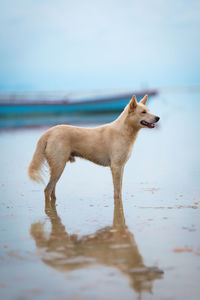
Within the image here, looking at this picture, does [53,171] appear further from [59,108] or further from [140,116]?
[59,108]

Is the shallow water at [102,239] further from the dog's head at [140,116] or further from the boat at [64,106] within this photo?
the boat at [64,106]

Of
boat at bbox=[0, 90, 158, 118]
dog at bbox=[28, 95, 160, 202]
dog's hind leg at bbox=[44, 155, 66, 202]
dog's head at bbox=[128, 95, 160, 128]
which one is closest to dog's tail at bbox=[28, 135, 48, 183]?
dog at bbox=[28, 95, 160, 202]

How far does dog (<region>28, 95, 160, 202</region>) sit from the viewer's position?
6922 mm

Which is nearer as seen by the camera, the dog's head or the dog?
the dog

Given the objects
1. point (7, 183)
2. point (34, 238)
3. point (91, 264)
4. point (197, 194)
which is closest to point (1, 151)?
point (7, 183)

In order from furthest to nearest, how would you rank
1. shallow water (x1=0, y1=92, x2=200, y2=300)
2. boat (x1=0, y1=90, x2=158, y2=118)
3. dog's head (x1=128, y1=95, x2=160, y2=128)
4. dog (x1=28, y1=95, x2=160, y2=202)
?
boat (x1=0, y1=90, x2=158, y2=118), dog's head (x1=128, y1=95, x2=160, y2=128), dog (x1=28, y1=95, x2=160, y2=202), shallow water (x1=0, y1=92, x2=200, y2=300)

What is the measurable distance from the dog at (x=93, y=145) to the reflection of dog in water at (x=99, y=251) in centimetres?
152

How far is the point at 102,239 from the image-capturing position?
4.82 meters

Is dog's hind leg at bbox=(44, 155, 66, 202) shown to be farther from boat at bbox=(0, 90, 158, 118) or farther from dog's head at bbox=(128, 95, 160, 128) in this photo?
boat at bbox=(0, 90, 158, 118)

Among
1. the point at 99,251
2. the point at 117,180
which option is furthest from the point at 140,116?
the point at 99,251

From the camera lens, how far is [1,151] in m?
14.8

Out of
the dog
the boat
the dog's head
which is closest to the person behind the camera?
the dog

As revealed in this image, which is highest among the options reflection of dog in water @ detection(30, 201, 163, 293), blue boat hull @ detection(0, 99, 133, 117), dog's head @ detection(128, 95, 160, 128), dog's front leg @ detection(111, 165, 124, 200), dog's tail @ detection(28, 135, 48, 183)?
blue boat hull @ detection(0, 99, 133, 117)

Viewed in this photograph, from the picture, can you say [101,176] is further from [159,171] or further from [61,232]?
[61,232]
